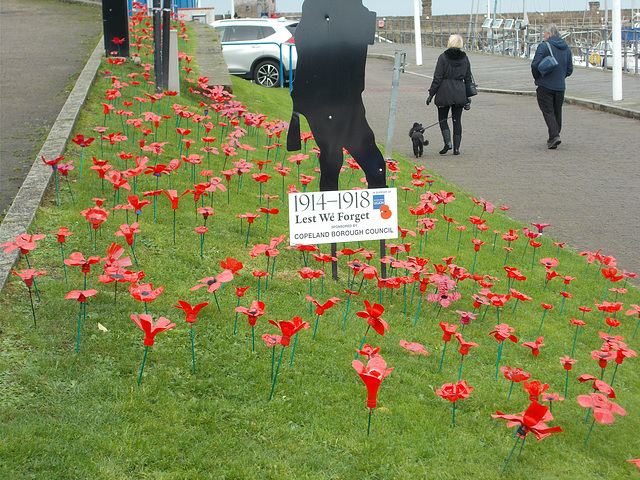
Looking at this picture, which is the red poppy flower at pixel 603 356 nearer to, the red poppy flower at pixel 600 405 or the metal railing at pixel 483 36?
the red poppy flower at pixel 600 405

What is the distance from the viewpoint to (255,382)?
3.79 metres

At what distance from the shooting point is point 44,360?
12.0ft

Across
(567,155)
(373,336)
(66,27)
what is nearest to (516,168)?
(567,155)

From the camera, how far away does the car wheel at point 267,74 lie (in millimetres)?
18891

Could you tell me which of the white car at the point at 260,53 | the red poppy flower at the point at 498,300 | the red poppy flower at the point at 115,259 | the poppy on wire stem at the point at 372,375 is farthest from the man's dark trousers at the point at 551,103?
the poppy on wire stem at the point at 372,375

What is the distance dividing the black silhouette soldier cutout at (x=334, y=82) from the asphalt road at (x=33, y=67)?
105 inches

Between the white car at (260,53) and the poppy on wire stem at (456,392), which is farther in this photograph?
the white car at (260,53)

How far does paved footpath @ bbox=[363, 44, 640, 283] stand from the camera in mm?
8290

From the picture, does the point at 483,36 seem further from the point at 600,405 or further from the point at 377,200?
the point at 600,405

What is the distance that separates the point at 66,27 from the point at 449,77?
1018 centimetres

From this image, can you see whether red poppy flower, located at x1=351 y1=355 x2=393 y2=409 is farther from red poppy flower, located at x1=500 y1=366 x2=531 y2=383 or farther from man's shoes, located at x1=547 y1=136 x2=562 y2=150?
man's shoes, located at x1=547 y1=136 x2=562 y2=150

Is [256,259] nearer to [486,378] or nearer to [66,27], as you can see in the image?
[486,378]

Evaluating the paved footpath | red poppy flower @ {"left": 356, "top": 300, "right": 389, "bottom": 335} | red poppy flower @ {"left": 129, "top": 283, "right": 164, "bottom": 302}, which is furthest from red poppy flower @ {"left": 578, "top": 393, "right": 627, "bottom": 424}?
the paved footpath

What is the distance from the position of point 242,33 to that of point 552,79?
387 inches
